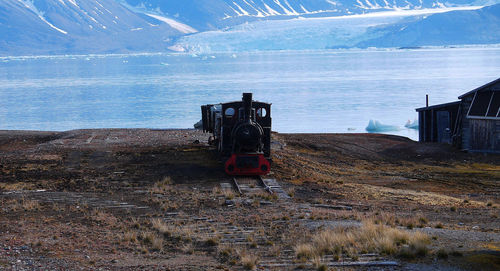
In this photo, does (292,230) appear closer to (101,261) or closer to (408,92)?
(101,261)

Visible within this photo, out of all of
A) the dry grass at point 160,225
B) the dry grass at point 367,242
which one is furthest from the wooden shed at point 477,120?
the dry grass at point 160,225

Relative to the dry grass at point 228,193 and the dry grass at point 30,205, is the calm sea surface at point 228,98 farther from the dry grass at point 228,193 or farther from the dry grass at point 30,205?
the dry grass at point 30,205

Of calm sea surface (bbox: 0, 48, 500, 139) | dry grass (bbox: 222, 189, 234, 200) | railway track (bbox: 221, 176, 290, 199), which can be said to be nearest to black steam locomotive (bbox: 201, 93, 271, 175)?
railway track (bbox: 221, 176, 290, 199)

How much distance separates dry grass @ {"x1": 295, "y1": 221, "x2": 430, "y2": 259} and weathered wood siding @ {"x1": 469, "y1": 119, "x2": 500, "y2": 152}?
21.3 metres

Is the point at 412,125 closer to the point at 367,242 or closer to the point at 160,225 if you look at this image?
the point at 160,225

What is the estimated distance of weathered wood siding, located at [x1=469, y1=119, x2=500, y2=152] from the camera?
3328 cm

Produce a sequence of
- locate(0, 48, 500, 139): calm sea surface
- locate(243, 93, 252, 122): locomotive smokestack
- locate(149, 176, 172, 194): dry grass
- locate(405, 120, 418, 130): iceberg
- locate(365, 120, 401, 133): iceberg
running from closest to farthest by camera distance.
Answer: locate(149, 176, 172, 194): dry grass → locate(243, 93, 252, 122): locomotive smokestack → locate(365, 120, 401, 133): iceberg → locate(405, 120, 418, 130): iceberg → locate(0, 48, 500, 139): calm sea surface

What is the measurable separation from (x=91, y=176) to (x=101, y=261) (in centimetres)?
1108

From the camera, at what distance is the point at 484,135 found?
33750 mm

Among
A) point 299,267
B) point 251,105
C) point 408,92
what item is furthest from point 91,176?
point 408,92

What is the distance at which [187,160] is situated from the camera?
26.3m

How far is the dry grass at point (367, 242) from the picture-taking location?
12.6m

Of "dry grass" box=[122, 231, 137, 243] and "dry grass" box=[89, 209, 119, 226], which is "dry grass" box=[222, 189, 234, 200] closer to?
"dry grass" box=[89, 209, 119, 226]

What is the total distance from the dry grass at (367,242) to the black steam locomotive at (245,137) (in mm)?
9167
